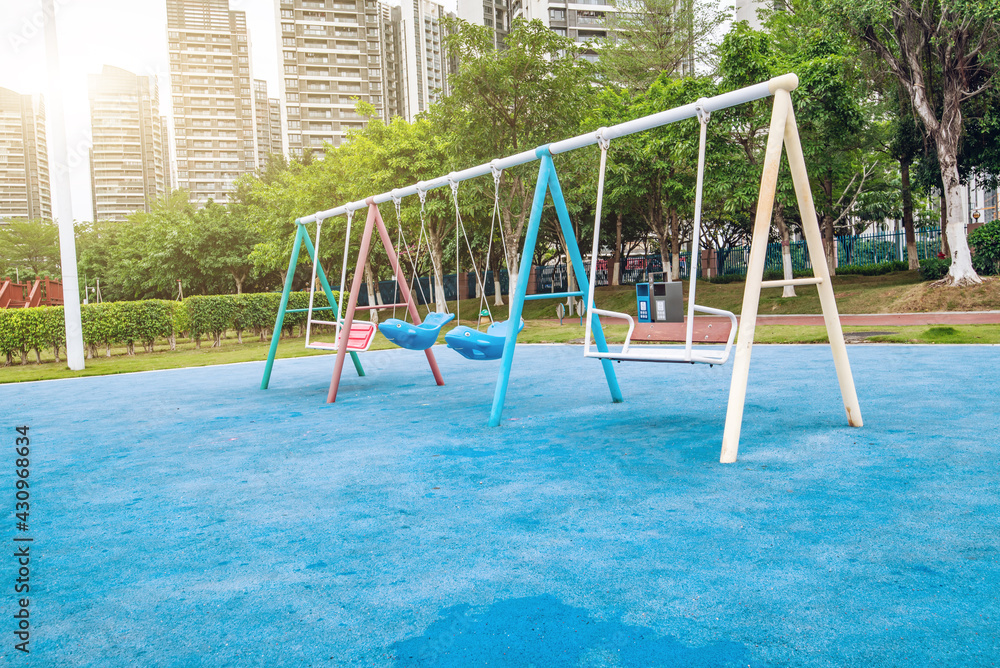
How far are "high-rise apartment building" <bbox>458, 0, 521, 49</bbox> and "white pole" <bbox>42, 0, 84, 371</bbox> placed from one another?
67.5 metres

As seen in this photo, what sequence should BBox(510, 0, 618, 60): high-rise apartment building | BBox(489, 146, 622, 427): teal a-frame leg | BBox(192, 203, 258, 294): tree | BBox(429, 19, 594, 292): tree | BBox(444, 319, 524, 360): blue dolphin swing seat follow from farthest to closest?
BBox(510, 0, 618, 60): high-rise apartment building < BBox(192, 203, 258, 294): tree < BBox(429, 19, 594, 292): tree < BBox(444, 319, 524, 360): blue dolphin swing seat < BBox(489, 146, 622, 427): teal a-frame leg

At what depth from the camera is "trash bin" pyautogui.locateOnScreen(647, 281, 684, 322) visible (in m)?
6.91

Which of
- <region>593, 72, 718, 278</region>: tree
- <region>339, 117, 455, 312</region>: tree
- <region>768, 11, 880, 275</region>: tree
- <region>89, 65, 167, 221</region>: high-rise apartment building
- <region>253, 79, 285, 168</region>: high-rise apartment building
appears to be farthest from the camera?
<region>253, 79, 285, 168</region>: high-rise apartment building

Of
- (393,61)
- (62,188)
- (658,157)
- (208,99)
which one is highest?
(393,61)

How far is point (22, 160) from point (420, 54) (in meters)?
59.7

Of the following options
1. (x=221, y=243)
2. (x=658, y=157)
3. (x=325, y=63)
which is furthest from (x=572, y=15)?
(x=658, y=157)

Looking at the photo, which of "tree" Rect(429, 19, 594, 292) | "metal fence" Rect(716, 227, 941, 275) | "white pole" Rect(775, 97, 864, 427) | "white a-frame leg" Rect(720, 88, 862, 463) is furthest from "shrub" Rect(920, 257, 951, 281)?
"white a-frame leg" Rect(720, 88, 862, 463)

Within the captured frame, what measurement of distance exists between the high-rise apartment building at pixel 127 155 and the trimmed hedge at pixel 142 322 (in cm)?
9994

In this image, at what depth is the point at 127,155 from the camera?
112 m

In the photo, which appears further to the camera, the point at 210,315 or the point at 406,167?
the point at 406,167

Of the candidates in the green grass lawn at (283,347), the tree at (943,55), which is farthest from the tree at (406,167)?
the tree at (943,55)

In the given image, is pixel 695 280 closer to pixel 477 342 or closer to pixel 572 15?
pixel 477 342

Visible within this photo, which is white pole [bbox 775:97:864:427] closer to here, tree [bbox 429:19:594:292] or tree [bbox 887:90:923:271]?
tree [bbox 429:19:594:292]

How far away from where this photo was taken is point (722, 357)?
4207 millimetres
